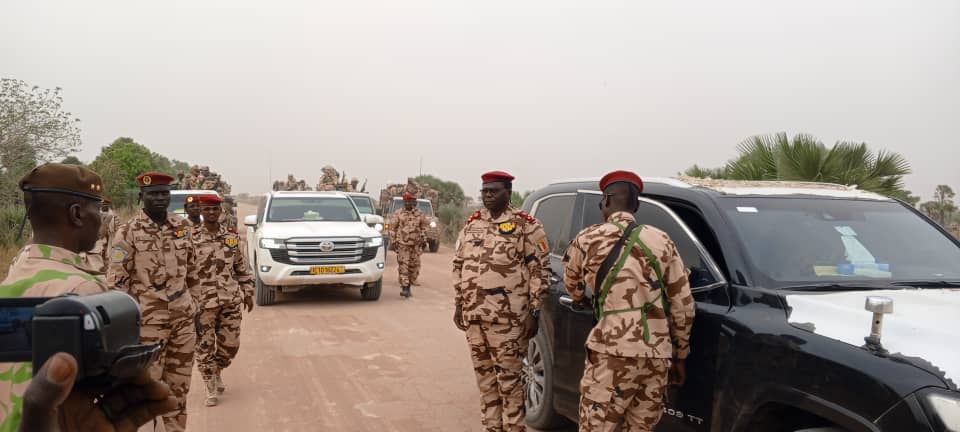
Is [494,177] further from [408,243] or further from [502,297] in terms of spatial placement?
[408,243]

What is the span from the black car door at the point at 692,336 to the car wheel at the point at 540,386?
0.91ft

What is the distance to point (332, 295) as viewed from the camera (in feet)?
39.2

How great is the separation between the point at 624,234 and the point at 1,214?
14.2 meters

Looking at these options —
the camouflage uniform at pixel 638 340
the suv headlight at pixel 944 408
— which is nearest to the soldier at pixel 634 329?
the camouflage uniform at pixel 638 340

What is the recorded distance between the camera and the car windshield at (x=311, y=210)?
11359mm

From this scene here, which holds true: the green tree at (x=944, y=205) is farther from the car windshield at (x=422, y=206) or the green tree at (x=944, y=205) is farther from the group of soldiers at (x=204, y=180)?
the group of soldiers at (x=204, y=180)

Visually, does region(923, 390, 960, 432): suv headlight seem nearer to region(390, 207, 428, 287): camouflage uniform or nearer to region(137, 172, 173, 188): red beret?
region(137, 172, 173, 188): red beret

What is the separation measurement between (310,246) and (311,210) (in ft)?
4.64

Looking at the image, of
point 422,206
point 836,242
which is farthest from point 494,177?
point 422,206

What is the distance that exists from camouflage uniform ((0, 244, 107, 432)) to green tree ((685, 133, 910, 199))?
7.79 meters

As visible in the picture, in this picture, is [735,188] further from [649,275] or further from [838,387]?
[838,387]

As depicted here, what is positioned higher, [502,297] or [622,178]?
[622,178]

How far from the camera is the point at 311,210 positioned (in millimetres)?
11602

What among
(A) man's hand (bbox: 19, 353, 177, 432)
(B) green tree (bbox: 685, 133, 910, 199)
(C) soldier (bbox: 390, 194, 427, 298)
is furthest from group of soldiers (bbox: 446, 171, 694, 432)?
(C) soldier (bbox: 390, 194, 427, 298)
